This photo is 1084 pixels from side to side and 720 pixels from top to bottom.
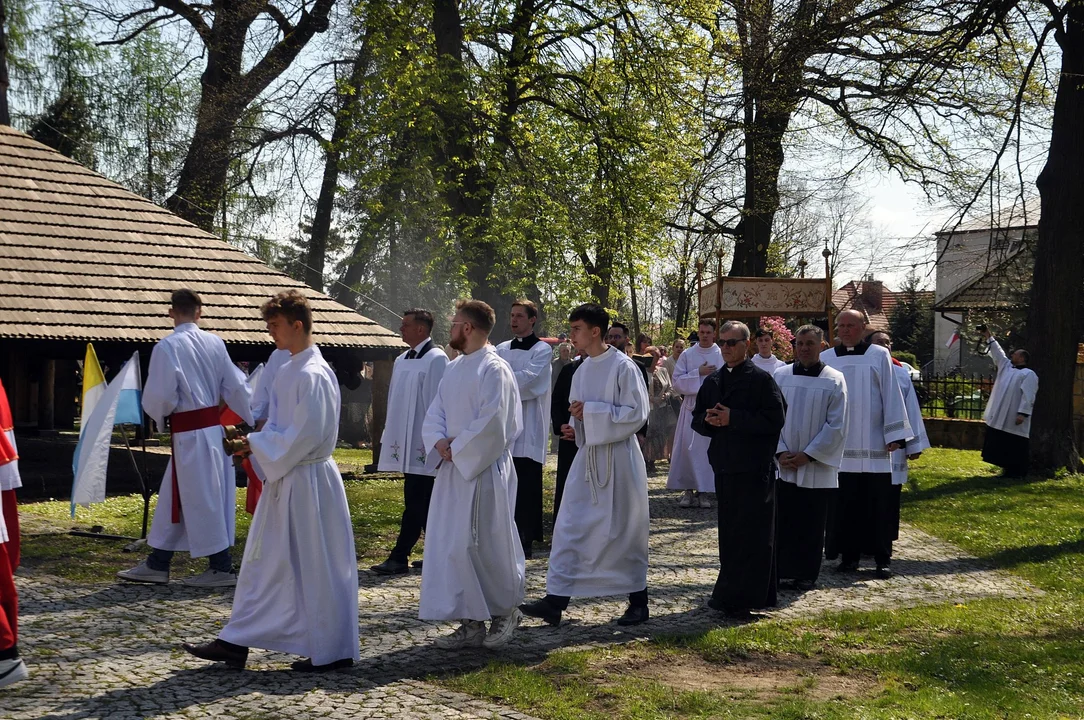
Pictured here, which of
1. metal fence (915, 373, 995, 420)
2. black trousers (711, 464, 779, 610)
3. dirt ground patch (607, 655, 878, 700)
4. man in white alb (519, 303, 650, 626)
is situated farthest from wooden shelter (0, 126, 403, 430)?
metal fence (915, 373, 995, 420)

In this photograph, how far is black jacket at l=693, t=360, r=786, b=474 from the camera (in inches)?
294

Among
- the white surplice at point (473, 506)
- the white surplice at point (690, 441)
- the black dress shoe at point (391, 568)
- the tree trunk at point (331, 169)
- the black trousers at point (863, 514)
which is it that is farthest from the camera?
the tree trunk at point (331, 169)

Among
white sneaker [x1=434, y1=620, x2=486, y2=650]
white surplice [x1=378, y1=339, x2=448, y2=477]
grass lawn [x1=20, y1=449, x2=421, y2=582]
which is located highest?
white surplice [x1=378, y1=339, x2=448, y2=477]

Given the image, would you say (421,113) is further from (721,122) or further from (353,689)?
(353,689)

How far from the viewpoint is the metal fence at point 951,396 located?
83.8 ft

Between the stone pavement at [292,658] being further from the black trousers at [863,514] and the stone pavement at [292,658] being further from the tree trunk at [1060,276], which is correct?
the tree trunk at [1060,276]

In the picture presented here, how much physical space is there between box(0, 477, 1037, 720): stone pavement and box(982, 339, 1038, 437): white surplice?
765 centimetres

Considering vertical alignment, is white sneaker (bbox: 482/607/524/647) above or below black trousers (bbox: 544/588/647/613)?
below

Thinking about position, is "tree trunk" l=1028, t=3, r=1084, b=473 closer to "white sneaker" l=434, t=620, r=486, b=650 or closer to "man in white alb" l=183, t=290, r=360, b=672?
"white sneaker" l=434, t=620, r=486, b=650

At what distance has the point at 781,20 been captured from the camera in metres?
12.4

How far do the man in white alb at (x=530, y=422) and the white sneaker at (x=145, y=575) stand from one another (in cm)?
295

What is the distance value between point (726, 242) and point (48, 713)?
33.8m

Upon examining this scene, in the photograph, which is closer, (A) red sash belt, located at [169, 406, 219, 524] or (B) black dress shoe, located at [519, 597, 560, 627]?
(B) black dress shoe, located at [519, 597, 560, 627]

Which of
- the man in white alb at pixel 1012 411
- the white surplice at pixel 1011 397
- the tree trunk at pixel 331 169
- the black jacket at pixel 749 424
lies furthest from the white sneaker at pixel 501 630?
the tree trunk at pixel 331 169
